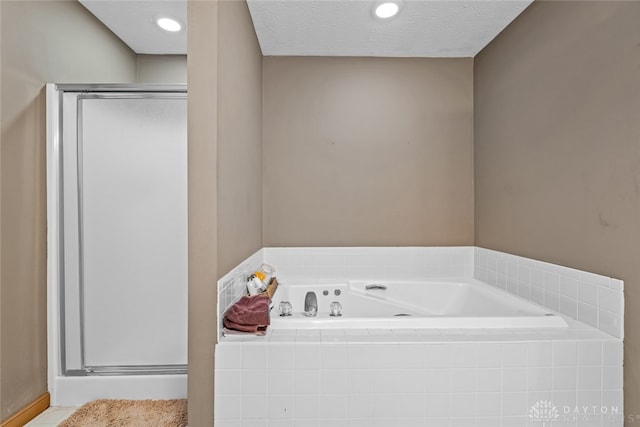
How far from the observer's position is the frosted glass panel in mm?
2039

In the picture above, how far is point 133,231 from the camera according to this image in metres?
2.05

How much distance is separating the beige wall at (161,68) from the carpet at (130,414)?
237 centimetres

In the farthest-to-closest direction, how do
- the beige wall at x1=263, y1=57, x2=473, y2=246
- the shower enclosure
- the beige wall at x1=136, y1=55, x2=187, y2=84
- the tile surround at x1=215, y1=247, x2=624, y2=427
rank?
the beige wall at x1=136, y1=55, x2=187, y2=84, the beige wall at x1=263, y1=57, x2=473, y2=246, the shower enclosure, the tile surround at x1=215, y1=247, x2=624, y2=427

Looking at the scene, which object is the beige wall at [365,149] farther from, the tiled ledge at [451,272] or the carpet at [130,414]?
the carpet at [130,414]

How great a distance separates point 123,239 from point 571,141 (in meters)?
2.43

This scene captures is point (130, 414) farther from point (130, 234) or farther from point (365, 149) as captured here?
point (365, 149)

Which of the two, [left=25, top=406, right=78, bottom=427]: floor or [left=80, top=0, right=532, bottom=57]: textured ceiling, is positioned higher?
[left=80, top=0, right=532, bottom=57]: textured ceiling

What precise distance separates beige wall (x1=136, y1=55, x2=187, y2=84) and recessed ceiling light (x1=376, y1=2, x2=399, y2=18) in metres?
1.68

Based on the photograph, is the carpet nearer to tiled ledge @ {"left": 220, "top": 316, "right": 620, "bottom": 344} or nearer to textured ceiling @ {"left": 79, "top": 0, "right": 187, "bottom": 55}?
tiled ledge @ {"left": 220, "top": 316, "right": 620, "bottom": 344}

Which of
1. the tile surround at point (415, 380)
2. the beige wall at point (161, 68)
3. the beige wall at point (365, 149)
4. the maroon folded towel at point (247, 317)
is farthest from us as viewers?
the beige wall at point (161, 68)

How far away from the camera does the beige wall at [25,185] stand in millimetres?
1702

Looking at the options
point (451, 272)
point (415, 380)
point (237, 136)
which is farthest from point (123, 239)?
point (451, 272)

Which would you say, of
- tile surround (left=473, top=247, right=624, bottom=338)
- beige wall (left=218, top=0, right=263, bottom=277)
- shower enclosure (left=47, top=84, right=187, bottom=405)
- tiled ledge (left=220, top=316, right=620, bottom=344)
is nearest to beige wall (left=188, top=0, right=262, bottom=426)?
beige wall (left=218, top=0, right=263, bottom=277)

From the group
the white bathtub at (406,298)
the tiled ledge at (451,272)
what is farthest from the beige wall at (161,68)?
the white bathtub at (406,298)
